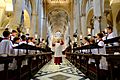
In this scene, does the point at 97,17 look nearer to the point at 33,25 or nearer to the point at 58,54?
the point at 58,54

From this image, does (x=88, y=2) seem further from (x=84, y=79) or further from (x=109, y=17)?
(x=84, y=79)

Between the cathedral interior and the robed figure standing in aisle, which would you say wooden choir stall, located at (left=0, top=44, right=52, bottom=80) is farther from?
the robed figure standing in aisle

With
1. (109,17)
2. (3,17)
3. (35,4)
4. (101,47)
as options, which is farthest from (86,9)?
(101,47)

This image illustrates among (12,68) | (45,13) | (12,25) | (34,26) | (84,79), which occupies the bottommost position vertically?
(84,79)

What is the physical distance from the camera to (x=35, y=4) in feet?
65.9

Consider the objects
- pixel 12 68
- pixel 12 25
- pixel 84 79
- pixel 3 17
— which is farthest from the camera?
pixel 3 17

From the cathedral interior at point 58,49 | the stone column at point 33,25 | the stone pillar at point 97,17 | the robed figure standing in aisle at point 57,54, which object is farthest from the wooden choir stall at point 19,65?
the stone column at point 33,25

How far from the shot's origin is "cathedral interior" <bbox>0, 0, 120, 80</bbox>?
3842 millimetres

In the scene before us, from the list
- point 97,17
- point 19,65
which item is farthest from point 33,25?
point 19,65

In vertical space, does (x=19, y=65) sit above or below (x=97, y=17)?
below

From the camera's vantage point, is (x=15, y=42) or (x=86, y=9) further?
(x=86, y=9)

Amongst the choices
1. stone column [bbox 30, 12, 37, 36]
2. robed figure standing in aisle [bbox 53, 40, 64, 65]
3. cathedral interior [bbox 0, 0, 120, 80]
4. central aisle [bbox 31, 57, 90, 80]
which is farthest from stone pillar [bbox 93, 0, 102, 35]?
stone column [bbox 30, 12, 37, 36]

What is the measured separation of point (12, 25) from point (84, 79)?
23.5 feet

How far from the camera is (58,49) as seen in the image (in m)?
11.6
